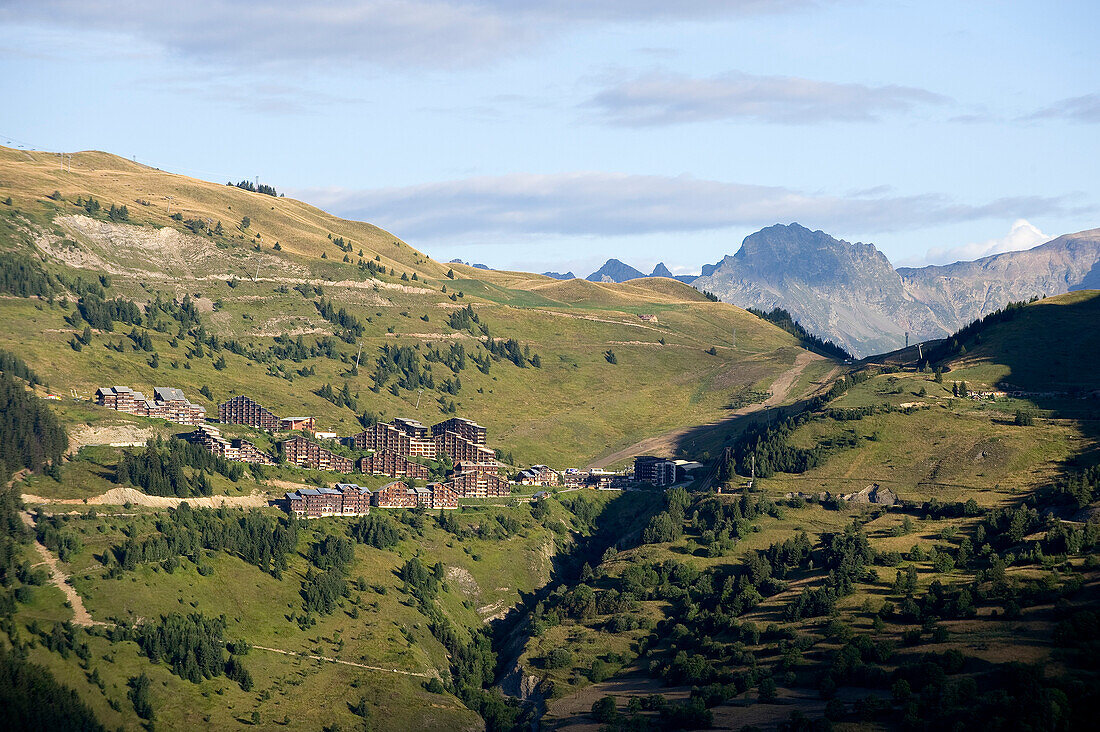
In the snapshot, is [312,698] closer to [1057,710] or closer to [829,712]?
[829,712]

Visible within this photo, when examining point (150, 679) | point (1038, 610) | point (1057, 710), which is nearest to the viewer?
point (1057, 710)

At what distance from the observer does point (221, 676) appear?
19500 centimetres

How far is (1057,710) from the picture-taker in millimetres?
159625

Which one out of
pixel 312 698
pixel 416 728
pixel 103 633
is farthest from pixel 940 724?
pixel 103 633

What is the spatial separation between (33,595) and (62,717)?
2950cm

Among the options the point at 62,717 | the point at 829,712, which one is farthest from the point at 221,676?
the point at 829,712

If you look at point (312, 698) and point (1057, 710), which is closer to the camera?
point (1057, 710)

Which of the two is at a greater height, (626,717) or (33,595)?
(33,595)

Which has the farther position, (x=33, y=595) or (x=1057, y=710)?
(x=33, y=595)

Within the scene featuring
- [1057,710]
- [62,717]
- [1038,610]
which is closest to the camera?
[1057,710]

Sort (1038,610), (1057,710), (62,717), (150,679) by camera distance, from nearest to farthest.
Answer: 1. (1057,710)
2. (62,717)
3. (150,679)
4. (1038,610)

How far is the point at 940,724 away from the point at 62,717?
114 meters

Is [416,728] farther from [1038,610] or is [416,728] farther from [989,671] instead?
[1038,610]

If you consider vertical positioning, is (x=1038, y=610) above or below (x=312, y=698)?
above
